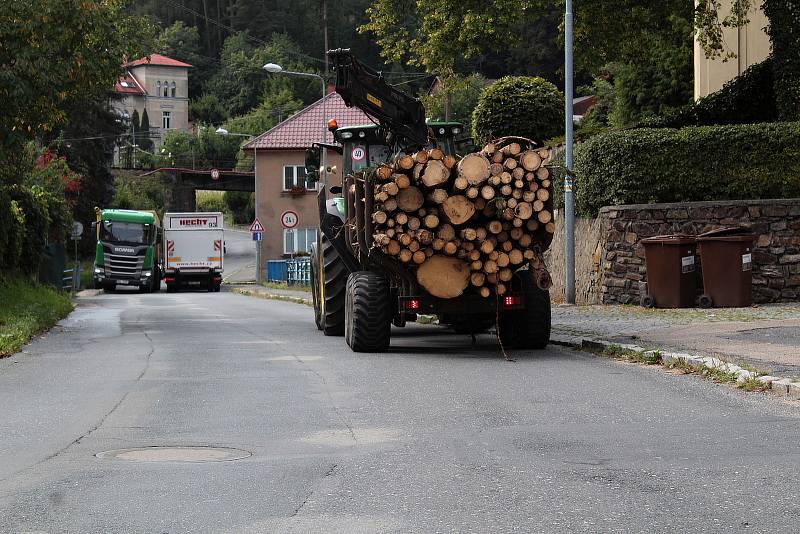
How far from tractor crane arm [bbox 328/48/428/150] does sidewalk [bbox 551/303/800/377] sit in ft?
10.9

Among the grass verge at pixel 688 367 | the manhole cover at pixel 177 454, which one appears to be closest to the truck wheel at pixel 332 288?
the grass verge at pixel 688 367

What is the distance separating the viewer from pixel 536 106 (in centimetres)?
3288

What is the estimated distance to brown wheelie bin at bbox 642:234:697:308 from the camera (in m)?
20.6

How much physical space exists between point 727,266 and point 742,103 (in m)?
7.43

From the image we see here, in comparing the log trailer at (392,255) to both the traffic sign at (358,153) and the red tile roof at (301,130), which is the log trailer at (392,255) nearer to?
the traffic sign at (358,153)

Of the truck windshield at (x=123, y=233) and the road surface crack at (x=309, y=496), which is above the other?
the truck windshield at (x=123, y=233)

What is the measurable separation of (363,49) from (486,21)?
88.1 meters

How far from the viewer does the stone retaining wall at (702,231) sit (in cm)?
2119

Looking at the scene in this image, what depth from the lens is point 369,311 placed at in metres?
14.2

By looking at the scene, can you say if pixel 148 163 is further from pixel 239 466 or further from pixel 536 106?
pixel 239 466

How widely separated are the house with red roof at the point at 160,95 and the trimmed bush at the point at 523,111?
352 ft

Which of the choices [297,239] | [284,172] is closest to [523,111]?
[284,172]

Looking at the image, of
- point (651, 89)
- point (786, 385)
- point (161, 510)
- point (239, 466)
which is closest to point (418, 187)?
point (786, 385)

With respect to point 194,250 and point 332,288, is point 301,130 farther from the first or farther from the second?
point 332,288
